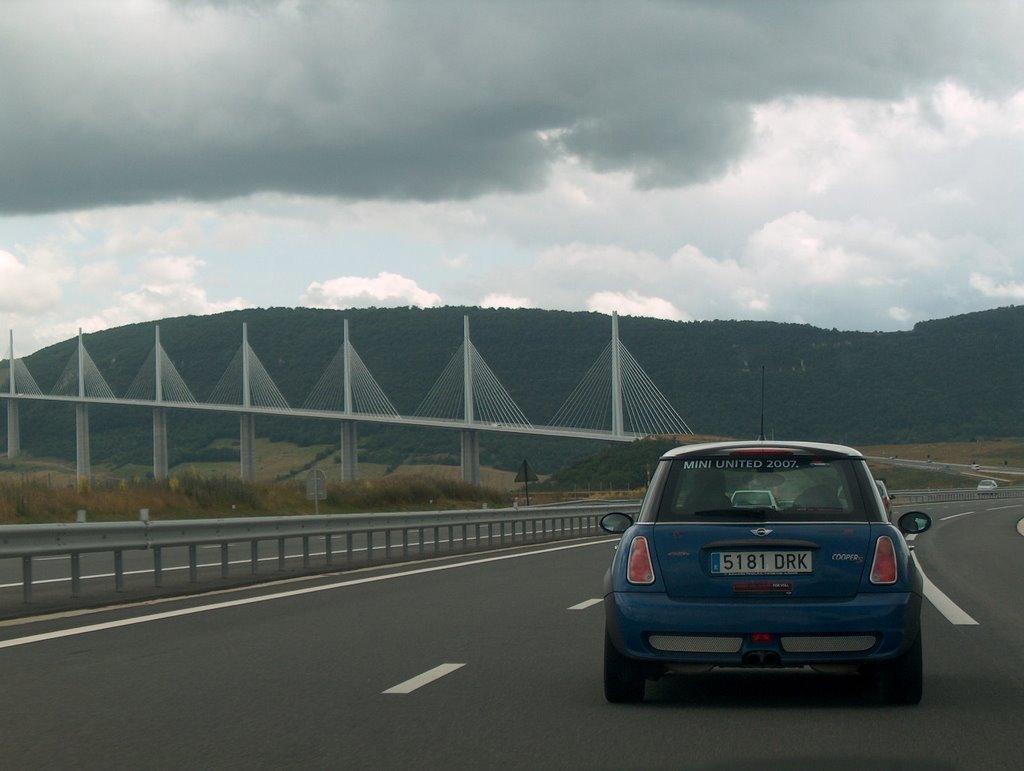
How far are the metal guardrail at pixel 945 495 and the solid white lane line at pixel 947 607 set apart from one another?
2237 inches

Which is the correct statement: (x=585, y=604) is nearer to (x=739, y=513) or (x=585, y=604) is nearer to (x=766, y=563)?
(x=739, y=513)

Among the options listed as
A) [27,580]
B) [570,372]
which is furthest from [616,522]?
[570,372]

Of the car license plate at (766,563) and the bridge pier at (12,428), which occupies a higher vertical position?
the bridge pier at (12,428)

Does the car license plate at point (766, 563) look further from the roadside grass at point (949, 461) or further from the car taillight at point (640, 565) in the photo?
the roadside grass at point (949, 461)

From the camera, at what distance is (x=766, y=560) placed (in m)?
7.98

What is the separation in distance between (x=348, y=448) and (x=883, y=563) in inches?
4020

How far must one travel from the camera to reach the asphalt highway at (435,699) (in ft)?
22.4

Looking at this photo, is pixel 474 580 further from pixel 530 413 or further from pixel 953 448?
pixel 953 448

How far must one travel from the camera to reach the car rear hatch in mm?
7934

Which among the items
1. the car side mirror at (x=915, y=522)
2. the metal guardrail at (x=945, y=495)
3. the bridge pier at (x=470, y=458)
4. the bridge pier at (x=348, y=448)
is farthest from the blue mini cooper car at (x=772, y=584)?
the bridge pier at (x=348, y=448)

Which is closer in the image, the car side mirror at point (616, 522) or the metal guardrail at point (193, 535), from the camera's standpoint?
the car side mirror at point (616, 522)

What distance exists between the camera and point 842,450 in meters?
8.33

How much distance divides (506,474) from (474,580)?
117017mm

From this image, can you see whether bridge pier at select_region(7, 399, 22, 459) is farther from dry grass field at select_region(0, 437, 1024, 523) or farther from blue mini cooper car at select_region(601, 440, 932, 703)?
blue mini cooper car at select_region(601, 440, 932, 703)
